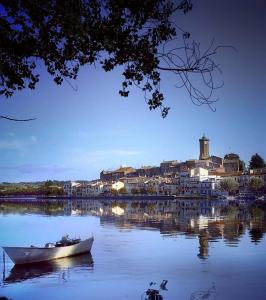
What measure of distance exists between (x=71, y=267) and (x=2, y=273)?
2.73 m

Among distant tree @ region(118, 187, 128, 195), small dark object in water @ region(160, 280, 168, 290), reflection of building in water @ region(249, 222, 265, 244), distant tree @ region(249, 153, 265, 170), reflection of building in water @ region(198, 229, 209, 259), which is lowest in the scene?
small dark object in water @ region(160, 280, 168, 290)

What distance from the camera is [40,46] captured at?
6570 millimetres

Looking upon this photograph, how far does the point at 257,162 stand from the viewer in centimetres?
11106

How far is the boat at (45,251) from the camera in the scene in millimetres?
19281

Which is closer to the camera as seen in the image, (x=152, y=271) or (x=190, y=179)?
(x=152, y=271)

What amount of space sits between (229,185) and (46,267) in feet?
273

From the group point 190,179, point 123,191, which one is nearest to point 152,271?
point 190,179

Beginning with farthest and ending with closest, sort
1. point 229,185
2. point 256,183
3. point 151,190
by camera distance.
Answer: point 151,190, point 229,185, point 256,183

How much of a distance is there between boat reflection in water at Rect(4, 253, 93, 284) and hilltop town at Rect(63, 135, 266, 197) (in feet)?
258

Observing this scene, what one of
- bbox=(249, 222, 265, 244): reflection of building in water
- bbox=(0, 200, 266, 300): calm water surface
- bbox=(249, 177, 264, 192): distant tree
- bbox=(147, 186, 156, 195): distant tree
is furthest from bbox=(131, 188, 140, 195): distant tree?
bbox=(0, 200, 266, 300): calm water surface

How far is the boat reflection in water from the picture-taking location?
17.3 metres

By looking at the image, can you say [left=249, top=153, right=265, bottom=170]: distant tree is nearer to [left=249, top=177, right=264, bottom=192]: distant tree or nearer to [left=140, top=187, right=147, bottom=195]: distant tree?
[left=249, top=177, right=264, bottom=192]: distant tree

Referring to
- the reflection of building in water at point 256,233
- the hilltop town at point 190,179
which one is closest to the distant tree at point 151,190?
the hilltop town at point 190,179

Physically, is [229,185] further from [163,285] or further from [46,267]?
[163,285]
